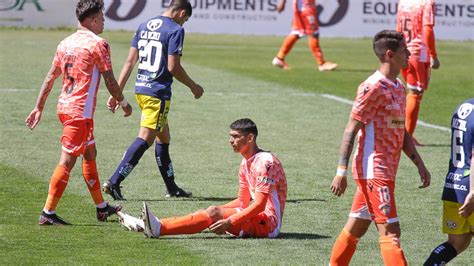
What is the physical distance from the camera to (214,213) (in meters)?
10.6

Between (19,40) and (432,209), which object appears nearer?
(432,209)

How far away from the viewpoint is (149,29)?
42.2ft

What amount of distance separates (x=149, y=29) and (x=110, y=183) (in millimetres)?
1724

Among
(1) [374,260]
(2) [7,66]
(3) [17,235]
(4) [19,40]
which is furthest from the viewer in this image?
(4) [19,40]

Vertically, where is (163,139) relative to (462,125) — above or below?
below

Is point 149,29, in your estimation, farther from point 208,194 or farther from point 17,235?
point 17,235

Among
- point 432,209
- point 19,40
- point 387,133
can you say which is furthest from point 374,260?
point 19,40

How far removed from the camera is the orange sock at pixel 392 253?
28.1 feet

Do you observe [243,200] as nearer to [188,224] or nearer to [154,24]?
[188,224]

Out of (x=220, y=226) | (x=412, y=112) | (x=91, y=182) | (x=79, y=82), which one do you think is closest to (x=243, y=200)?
(x=220, y=226)

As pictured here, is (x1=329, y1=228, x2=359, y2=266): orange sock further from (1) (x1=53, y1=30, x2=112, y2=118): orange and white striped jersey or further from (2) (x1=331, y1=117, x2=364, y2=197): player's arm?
(1) (x1=53, y1=30, x2=112, y2=118): orange and white striped jersey

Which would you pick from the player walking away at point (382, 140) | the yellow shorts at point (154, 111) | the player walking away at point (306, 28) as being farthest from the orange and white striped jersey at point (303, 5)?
the player walking away at point (382, 140)

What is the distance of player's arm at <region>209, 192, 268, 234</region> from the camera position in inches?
412

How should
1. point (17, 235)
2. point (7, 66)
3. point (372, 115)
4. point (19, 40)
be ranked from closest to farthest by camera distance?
point (372, 115) → point (17, 235) → point (7, 66) → point (19, 40)
